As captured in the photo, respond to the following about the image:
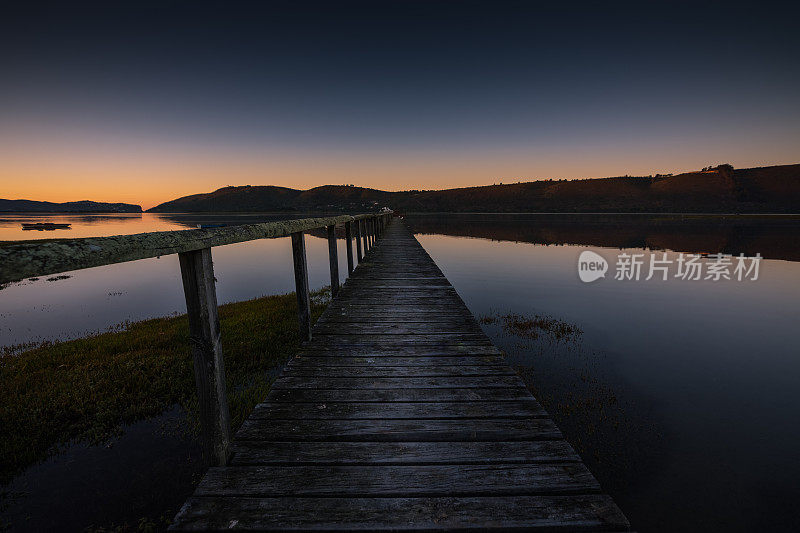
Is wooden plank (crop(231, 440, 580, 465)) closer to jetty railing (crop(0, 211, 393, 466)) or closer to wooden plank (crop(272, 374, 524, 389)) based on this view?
jetty railing (crop(0, 211, 393, 466))

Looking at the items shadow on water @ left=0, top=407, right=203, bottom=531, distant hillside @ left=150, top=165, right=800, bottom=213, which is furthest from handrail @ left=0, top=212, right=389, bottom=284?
distant hillside @ left=150, top=165, right=800, bottom=213

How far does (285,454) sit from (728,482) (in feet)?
17.2

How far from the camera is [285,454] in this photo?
246cm

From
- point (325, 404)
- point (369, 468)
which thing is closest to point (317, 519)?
point (369, 468)

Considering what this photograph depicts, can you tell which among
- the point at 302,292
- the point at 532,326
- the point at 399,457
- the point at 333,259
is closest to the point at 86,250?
the point at 399,457

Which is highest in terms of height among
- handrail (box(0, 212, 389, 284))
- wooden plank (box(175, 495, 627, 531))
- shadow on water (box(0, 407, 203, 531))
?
handrail (box(0, 212, 389, 284))

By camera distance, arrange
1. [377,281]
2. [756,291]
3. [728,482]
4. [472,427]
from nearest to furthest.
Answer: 1. [472,427]
2. [728,482]
3. [377,281]
4. [756,291]

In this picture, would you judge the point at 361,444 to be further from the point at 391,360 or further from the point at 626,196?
the point at 626,196

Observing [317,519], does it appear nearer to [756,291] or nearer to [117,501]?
[117,501]

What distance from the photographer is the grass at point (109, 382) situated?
14.3 ft

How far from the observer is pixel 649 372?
665cm

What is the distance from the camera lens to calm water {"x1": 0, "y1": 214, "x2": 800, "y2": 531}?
383 cm

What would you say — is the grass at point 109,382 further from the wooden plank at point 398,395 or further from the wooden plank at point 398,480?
the wooden plank at point 398,480

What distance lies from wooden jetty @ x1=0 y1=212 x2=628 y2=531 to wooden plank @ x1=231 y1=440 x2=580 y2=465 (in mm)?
11
